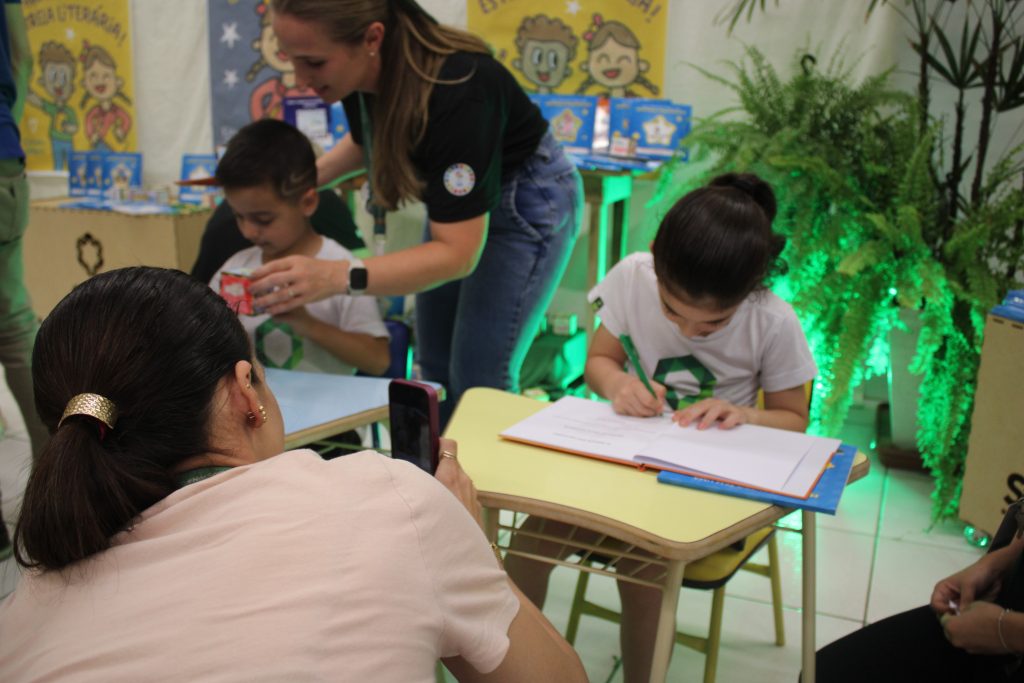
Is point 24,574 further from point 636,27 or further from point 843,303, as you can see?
point 636,27

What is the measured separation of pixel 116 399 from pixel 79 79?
13.8 feet

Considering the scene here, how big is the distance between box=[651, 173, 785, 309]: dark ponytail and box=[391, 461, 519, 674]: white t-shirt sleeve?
811 millimetres

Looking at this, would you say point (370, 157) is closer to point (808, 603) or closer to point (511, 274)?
point (511, 274)

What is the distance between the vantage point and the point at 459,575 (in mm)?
752

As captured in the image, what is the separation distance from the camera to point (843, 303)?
2.55 m

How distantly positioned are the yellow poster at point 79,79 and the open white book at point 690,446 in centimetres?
359

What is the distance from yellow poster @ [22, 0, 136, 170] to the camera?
4.17 meters

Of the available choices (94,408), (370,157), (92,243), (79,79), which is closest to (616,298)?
(370,157)

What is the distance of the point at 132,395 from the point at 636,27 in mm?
2933

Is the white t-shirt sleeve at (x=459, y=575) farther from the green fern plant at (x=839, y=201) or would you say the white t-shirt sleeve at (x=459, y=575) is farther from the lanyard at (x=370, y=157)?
the green fern plant at (x=839, y=201)

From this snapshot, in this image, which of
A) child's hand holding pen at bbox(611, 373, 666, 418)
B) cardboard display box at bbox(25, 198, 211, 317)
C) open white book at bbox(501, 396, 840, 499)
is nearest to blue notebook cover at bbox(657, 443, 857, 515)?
open white book at bbox(501, 396, 840, 499)

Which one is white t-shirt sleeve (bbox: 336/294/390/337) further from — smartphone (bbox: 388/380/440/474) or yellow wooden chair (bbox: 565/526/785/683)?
smartphone (bbox: 388/380/440/474)

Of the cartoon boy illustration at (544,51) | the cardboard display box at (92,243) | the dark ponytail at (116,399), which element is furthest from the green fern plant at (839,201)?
the cardboard display box at (92,243)

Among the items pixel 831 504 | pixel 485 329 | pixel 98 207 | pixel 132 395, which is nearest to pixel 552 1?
pixel 485 329
